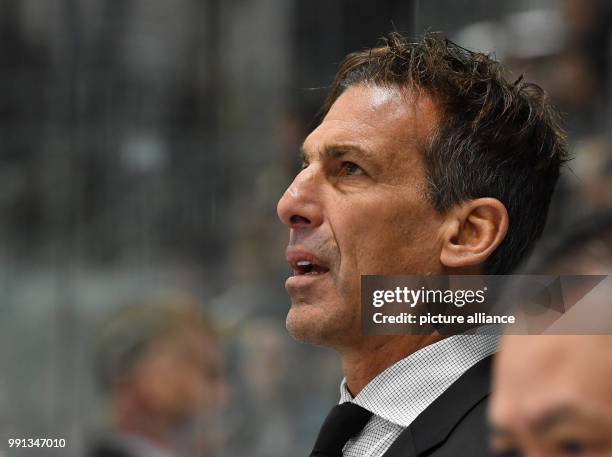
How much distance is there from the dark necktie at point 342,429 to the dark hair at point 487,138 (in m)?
0.16

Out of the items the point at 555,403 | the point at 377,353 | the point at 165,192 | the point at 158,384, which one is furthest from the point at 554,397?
the point at 165,192

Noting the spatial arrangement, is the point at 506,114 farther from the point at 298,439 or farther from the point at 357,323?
the point at 298,439

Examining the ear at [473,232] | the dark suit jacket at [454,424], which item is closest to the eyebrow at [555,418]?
the dark suit jacket at [454,424]

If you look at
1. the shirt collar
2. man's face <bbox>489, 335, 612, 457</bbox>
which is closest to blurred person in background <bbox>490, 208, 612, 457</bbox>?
man's face <bbox>489, 335, 612, 457</bbox>

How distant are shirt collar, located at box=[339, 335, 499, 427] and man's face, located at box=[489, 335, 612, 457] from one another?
15cm

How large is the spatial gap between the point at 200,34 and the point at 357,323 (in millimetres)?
584

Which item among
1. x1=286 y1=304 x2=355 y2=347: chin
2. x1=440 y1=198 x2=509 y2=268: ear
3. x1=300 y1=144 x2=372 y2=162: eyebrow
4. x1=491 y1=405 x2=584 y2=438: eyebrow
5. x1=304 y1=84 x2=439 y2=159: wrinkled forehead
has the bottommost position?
x1=491 y1=405 x2=584 y2=438: eyebrow

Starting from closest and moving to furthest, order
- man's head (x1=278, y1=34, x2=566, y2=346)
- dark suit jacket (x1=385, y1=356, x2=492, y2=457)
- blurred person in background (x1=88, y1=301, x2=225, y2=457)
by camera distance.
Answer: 1. dark suit jacket (x1=385, y1=356, x2=492, y2=457)
2. man's head (x1=278, y1=34, x2=566, y2=346)
3. blurred person in background (x1=88, y1=301, x2=225, y2=457)

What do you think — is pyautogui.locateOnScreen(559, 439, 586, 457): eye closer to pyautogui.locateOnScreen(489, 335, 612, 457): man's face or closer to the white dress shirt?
pyautogui.locateOnScreen(489, 335, 612, 457): man's face

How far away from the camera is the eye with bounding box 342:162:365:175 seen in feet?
2.88

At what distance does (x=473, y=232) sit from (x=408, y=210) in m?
0.06

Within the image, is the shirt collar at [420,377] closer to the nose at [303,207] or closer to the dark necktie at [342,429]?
the dark necktie at [342,429]

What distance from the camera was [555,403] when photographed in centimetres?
64

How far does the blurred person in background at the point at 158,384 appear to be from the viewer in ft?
3.67
